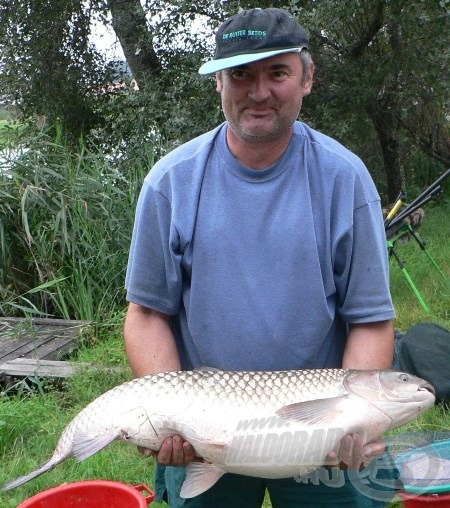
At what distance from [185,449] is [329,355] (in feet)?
1.73

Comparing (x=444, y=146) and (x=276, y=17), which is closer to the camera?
(x=276, y=17)

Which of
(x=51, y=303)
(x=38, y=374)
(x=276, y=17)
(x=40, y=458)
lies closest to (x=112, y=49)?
(x=51, y=303)

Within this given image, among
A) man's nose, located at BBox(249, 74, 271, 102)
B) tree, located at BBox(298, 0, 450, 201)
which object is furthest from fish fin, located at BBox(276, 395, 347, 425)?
tree, located at BBox(298, 0, 450, 201)

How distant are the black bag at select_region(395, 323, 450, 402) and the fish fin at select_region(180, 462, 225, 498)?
2367 millimetres

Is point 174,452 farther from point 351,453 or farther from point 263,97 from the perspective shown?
point 263,97

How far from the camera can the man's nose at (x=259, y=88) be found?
2207 mm

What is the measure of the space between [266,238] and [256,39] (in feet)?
1.87

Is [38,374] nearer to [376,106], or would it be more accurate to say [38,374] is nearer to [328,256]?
[328,256]

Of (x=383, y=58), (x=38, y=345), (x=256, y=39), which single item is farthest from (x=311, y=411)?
(x=383, y=58)

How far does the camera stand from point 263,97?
2205 millimetres

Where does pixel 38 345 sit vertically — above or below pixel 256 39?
below

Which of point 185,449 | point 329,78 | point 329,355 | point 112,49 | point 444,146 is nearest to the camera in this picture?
point 185,449

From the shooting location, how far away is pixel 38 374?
16.6 feet

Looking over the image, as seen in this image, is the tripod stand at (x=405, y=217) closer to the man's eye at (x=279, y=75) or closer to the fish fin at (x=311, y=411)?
the man's eye at (x=279, y=75)
